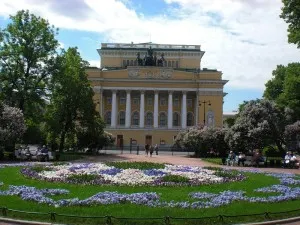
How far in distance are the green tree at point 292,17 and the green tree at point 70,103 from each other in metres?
22.6

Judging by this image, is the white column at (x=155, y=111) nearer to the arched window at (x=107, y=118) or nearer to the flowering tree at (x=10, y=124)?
the arched window at (x=107, y=118)

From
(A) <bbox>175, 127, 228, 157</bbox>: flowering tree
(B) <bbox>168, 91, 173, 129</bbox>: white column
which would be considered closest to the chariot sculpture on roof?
(B) <bbox>168, 91, 173, 129</bbox>: white column

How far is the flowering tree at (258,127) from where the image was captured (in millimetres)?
41469

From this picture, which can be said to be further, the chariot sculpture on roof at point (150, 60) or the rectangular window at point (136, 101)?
the rectangular window at point (136, 101)

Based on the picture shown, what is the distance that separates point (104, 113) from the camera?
3772 inches

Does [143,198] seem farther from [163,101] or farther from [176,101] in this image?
[176,101]

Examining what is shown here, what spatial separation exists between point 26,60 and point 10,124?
9089 millimetres

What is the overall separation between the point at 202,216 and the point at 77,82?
128 feet

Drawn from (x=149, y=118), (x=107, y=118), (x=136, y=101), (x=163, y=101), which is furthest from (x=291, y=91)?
(x=107, y=118)

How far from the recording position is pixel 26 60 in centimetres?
4497

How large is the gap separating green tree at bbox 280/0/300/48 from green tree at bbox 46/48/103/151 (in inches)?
890

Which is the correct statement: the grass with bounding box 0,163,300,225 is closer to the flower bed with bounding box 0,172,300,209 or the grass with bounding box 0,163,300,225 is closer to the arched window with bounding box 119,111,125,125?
the flower bed with bounding box 0,172,300,209

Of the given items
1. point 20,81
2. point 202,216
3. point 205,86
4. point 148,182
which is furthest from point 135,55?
point 202,216

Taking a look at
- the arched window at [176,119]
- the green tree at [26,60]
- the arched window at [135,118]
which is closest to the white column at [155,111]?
the arched window at [135,118]
